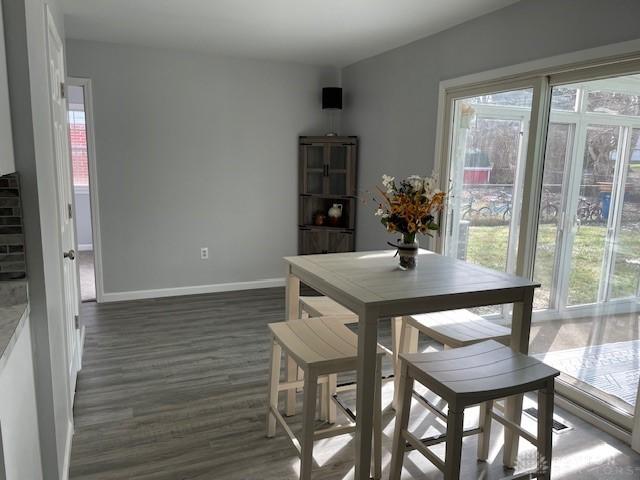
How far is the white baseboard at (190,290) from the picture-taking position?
4793 mm

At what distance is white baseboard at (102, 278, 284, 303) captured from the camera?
189 inches

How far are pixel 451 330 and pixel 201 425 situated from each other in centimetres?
143

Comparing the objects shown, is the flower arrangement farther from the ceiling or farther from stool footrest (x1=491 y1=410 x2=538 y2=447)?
the ceiling

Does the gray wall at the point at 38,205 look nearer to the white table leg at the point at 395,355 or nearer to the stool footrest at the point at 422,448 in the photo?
the stool footrest at the point at 422,448

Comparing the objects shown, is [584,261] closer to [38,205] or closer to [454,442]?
[454,442]

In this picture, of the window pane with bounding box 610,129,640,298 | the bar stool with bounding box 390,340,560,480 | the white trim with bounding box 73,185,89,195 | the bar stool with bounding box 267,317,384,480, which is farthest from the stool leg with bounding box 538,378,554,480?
the white trim with bounding box 73,185,89,195

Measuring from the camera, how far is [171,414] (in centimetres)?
270

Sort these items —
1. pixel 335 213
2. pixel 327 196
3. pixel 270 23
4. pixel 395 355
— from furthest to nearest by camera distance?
pixel 335 213, pixel 327 196, pixel 270 23, pixel 395 355

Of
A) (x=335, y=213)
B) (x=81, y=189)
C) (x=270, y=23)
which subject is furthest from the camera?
(x=81, y=189)

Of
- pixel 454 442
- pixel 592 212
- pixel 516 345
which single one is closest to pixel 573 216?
pixel 592 212

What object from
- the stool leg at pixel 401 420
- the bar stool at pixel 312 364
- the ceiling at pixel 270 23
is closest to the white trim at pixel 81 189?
→ the ceiling at pixel 270 23

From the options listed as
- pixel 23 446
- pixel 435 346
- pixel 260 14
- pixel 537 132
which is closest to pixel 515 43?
pixel 537 132

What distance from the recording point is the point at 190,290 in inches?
200

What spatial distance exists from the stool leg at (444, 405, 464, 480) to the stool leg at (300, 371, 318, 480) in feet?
1.78
